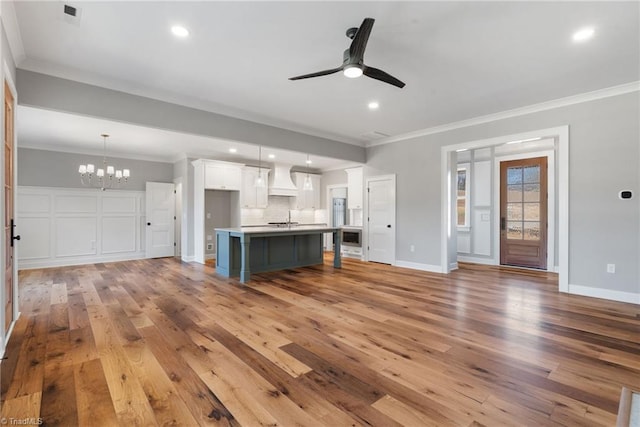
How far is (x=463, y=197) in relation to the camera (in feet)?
23.8

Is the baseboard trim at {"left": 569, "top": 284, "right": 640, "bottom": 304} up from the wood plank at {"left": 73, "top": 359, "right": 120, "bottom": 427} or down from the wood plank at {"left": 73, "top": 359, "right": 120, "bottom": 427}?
up

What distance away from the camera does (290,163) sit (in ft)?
28.3

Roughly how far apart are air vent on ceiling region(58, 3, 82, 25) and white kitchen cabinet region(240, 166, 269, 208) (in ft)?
17.5

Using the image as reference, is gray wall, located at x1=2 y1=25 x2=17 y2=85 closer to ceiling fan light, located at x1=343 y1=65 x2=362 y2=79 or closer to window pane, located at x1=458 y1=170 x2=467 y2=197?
ceiling fan light, located at x1=343 y1=65 x2=362 y2=79

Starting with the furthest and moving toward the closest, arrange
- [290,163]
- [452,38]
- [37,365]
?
1. [290,163]
2. [452,38]
3. [37,365]

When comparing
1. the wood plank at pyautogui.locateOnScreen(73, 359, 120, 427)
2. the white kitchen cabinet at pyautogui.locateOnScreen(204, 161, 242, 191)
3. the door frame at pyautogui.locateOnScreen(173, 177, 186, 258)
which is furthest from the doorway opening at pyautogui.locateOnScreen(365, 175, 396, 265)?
the wood plank at pyautogui.locateOnScreen(73, 359, 120, 427)

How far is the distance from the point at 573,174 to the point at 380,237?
364 cm

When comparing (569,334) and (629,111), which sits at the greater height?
(629,111)

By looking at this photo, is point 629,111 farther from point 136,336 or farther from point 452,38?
point 136,336

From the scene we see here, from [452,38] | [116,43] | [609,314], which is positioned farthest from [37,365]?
[609,314]

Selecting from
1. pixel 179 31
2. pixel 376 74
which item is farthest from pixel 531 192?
pixel 179 31

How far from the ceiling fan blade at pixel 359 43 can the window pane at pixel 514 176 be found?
18.1 feet

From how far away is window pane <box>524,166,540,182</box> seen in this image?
6.22 meters

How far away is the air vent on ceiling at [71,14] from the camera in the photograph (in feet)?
7.88
